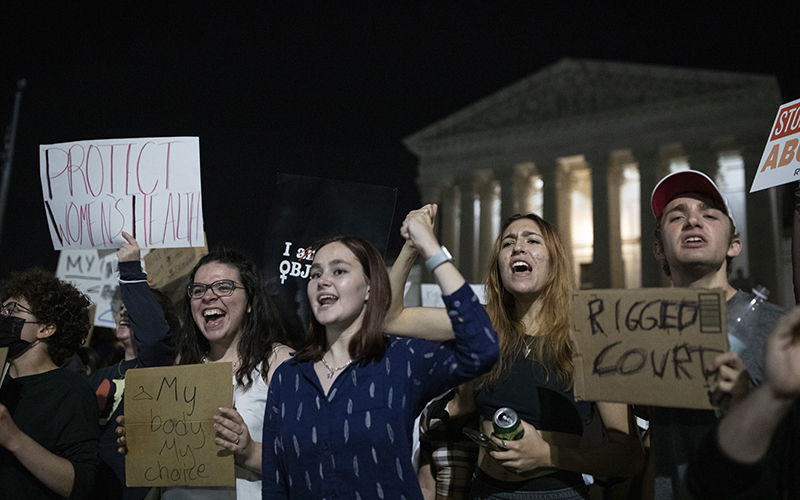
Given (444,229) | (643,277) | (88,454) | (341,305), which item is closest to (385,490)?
(341,305)

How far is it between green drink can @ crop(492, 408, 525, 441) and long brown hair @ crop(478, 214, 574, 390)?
31 cm

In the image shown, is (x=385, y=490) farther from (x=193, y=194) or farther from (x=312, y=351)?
(x=193, y=194)

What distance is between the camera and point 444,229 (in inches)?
1244

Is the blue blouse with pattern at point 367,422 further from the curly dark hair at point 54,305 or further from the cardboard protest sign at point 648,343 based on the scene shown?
the curly dark hair at point 54,305

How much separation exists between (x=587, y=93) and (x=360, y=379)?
2841cm

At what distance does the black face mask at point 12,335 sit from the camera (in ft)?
9.09

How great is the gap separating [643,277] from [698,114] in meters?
7.51

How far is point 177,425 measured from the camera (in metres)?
2.47

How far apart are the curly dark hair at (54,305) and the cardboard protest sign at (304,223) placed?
42.9 inches

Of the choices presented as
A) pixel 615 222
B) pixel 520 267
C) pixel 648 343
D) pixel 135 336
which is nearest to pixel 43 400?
pixel 135 336

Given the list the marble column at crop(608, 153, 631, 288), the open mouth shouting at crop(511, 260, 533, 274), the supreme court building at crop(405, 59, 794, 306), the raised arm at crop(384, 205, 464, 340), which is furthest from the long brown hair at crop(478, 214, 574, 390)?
the marble column at crop(608, 153, 631, 288)

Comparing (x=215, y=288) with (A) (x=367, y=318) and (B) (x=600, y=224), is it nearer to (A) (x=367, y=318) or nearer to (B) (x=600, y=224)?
(A) (x=367, y=318)

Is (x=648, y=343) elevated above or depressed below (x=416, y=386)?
above

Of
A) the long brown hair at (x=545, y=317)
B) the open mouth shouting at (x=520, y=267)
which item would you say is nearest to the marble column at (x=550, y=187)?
the long brown hair at (x=545, y=317)
